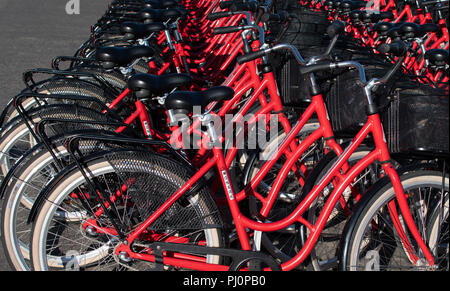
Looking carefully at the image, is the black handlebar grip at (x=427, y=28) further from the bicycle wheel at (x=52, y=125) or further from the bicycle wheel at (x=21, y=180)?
the bicycle wheel at (x=21, y=180)

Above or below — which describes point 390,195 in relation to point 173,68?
below

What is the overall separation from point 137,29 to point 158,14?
24.2 inches

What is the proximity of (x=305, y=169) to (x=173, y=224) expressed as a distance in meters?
1.03

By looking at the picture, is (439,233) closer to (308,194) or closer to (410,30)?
(308,194)

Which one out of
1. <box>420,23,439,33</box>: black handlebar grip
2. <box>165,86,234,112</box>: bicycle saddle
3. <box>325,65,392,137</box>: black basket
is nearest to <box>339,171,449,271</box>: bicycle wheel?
<box>325,65,392,137</box>: black basket

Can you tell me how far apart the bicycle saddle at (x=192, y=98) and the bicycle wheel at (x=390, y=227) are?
0.89m

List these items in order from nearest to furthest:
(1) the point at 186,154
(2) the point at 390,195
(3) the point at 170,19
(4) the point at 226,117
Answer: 1. (2) the point at 390,195
2. (1) the point at 186,154
3. (4) the point at 226,117
4. (3) the point at 170,19

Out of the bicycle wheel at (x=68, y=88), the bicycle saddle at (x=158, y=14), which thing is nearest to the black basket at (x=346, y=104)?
the bicycle wheel at (x=68, y=88)

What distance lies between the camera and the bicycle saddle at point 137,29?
13.7ft

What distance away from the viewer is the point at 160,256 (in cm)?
260

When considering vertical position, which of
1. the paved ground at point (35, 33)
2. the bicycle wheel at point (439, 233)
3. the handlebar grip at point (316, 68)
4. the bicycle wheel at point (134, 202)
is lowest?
the bicycle wheel at point (439, 233)


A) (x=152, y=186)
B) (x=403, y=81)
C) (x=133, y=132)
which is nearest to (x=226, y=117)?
(x=133, y=132)
